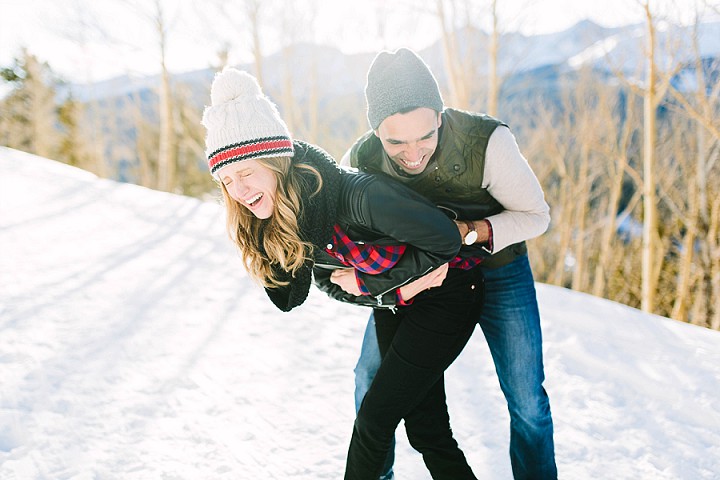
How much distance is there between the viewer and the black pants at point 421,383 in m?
1.43

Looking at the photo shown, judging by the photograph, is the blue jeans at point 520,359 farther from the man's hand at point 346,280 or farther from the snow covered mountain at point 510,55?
the snow covered mountain at point 510,55

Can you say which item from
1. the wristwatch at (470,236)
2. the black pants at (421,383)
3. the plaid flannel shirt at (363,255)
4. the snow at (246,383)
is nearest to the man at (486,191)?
the wristwatch at (470,236)

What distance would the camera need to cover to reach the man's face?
1.52 m

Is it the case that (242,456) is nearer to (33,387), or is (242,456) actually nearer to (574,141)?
(33,387)

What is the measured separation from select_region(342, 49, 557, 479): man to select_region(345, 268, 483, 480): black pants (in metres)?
0.15

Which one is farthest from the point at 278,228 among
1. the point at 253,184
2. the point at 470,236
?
A: the point at 470,236

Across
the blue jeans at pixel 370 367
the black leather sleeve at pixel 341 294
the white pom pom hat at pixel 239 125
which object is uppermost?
the white pom pom hat at pixel 239 125

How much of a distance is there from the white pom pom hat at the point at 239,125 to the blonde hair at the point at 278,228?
0.16ft

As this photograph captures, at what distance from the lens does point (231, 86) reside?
1.51 meters

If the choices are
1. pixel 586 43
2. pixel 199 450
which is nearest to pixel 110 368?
pixel 199 450

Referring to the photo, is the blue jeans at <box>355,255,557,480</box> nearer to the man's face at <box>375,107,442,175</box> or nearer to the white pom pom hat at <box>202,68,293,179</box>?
the man's face at <box>375,107,442,175</box>

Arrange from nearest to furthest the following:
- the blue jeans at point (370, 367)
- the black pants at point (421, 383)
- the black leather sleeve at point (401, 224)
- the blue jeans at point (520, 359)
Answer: the black leather sleeve at point (401, 224) → the black pants at point (421, 383) → the blue jeans at point (520, 359) → the blue jeans at point (370, 367)

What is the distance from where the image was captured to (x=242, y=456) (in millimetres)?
2164

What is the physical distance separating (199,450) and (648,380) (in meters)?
2.51
